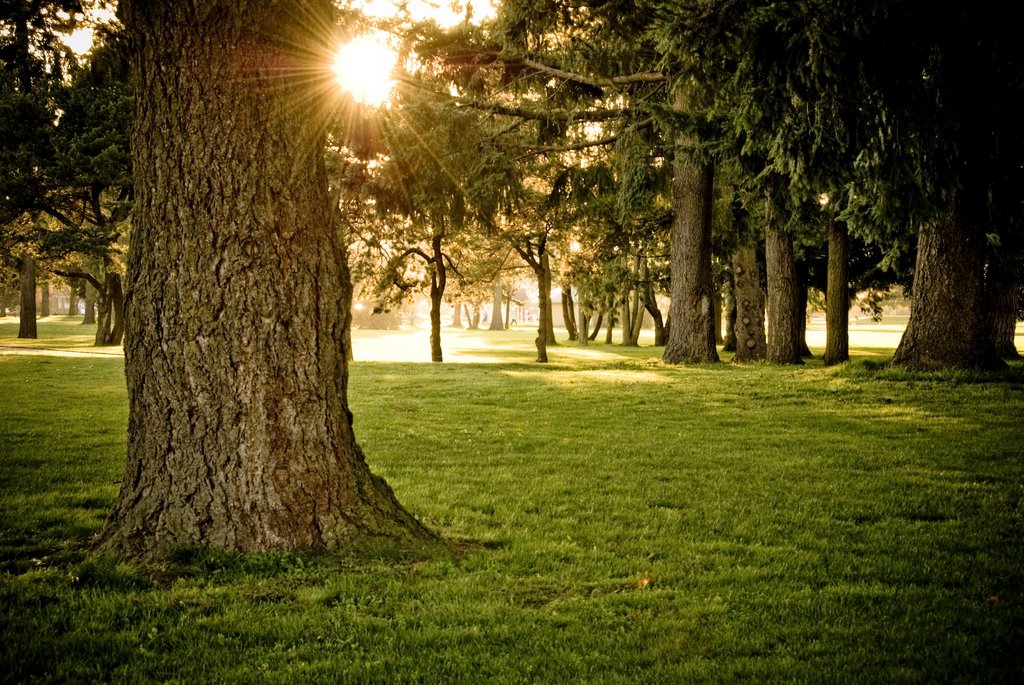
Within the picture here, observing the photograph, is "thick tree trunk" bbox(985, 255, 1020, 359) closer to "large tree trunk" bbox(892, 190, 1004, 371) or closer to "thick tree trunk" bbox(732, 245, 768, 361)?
"thick tree trunk" bbox(732, 245, 768, 361)

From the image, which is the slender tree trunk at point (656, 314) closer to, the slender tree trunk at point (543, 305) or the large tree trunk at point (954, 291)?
the slender tree trunk at point (543, 305)

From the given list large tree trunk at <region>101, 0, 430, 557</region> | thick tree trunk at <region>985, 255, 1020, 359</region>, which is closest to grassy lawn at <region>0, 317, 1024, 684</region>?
large tree trunk at <region>101, 0, 430, 557</region>

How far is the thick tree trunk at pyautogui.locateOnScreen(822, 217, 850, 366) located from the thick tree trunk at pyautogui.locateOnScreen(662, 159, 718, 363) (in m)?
4.24

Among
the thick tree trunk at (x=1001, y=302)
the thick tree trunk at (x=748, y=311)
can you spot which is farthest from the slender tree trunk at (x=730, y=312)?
the thick tree trunk at (x=1001, y=302)

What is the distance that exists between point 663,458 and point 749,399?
477 centimetres

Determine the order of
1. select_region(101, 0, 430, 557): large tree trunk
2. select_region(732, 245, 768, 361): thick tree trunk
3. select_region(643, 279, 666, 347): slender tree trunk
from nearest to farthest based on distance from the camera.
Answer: select_region(101, 0, 430, 557): large tree trunk < select_region(732, 245, 768, 361): thick tree trunk < select_region(643, 279, 666, 347): slender tree trunk

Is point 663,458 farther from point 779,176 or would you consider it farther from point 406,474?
point 779,176

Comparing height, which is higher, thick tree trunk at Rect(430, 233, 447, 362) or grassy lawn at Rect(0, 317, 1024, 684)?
thick tree trunk at Rect(430, 233, 447, 362)

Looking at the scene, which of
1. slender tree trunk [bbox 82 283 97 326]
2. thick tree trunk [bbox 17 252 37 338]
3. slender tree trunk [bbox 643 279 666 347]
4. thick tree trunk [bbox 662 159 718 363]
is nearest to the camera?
thick tree trunk [bbox 662 159 718 363]

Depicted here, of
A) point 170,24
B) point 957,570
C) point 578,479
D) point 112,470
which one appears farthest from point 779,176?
point 112,470

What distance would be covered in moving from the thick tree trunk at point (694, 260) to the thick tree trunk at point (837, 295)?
4237 millimetres

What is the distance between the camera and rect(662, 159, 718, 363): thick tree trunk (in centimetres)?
1755

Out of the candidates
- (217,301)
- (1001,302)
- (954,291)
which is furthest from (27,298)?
(1001,302)

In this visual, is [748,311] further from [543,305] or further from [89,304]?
[89,304]
